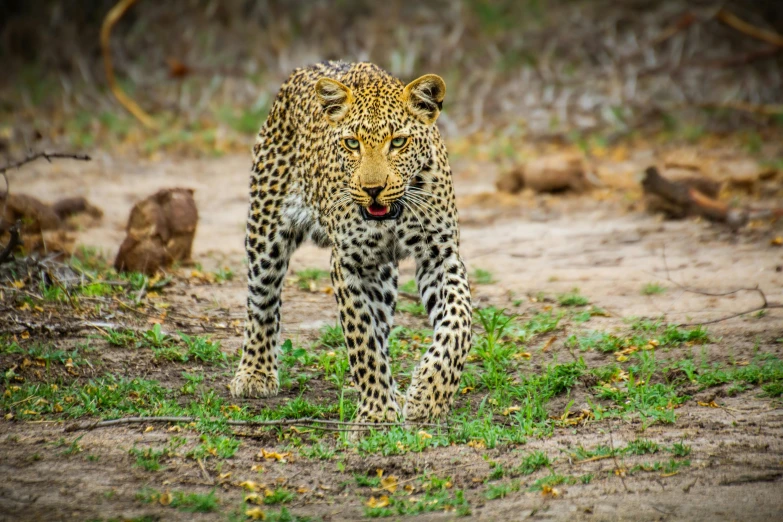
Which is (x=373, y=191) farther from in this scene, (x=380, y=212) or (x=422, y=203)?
(x=422, y=203)

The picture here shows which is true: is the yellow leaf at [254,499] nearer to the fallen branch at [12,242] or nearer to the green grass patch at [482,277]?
the fallen branch at [12,242]

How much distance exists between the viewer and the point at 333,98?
634 cm

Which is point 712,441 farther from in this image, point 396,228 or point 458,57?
point 458,57

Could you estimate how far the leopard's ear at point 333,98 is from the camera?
247 inches

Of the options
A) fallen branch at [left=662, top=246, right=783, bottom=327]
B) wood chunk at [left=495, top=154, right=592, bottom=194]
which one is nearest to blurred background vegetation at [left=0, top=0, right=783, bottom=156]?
wood chunk at [left=495, top=154, right=592, bottom=194]

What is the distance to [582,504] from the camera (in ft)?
15.6

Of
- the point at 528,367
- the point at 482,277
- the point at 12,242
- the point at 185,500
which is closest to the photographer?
the point at 185,500

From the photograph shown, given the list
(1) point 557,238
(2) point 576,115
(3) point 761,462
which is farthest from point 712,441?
(2) point 576,115

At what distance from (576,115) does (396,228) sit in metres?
10.4

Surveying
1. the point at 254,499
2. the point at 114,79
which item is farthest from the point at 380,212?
the point at 114,79

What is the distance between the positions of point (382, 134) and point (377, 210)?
0.46 metres

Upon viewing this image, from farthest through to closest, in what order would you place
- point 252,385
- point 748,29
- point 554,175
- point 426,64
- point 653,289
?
point 426,64, point 748,29, point 554,175, point 653,289, point 252,385

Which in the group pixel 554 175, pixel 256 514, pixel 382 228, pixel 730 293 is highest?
pixel 554 175

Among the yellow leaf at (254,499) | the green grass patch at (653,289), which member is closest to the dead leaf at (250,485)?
the yellow leaf at (254,499)
